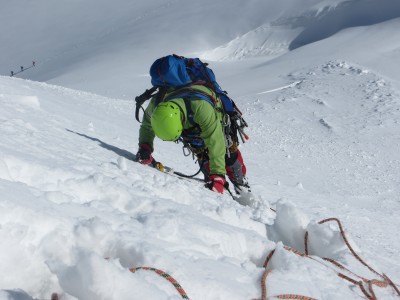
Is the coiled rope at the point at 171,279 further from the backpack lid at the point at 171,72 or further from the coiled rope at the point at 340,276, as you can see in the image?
the backpack lid at the point at 171,72

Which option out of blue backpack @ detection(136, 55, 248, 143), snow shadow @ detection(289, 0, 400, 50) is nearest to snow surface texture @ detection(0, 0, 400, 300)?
blue backpack @ detection(136, 55, 248, 143)

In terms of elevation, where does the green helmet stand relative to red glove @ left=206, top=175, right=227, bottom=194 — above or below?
above

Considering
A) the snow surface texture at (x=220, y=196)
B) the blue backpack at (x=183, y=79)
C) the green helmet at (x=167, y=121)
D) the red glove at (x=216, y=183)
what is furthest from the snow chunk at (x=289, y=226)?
the blue backpack at (x=183, y=79)

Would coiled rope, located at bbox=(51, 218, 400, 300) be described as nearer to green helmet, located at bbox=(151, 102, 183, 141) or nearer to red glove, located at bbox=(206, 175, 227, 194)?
red glove, located at bbox=(206, 175, 227, 194)

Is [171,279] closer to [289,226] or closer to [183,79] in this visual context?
[289,226]

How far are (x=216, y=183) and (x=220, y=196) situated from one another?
0.30m

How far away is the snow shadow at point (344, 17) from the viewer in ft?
62.4

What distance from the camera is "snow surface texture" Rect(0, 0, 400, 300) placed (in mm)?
1932

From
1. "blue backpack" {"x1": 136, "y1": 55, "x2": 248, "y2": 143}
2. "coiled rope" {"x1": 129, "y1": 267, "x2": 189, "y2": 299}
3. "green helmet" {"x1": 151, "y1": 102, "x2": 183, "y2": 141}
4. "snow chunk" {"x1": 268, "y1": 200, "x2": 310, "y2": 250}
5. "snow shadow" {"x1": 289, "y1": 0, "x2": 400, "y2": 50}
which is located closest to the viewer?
"coiled rope" {"x1": 129, "y1": 267, "x2": 189, "y2": 299}

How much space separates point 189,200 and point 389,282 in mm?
1363

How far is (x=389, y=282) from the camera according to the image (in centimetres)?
258

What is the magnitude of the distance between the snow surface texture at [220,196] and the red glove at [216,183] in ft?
0.62

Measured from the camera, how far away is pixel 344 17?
21.2 meters

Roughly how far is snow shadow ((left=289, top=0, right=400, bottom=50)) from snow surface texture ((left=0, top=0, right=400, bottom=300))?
1.82m
